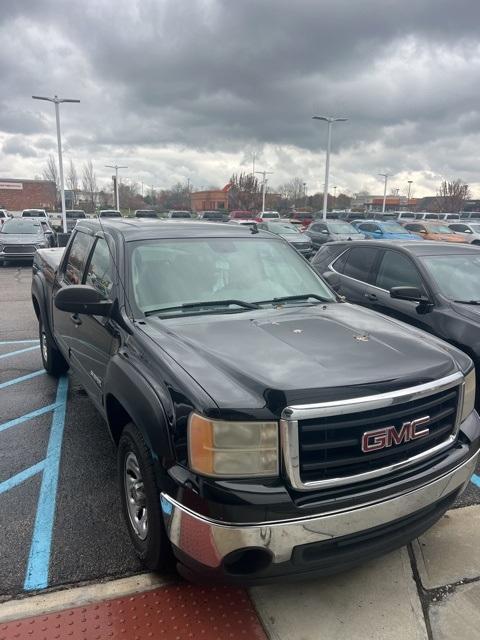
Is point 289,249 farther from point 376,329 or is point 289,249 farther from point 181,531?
point 181,531

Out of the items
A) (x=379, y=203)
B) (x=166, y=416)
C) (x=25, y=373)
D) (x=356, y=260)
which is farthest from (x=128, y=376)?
(x=379, y=203)

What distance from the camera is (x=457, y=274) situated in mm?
5406

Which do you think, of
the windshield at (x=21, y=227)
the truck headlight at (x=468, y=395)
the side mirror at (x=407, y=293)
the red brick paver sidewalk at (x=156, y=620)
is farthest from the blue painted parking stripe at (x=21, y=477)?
the windshield at (x=21, y=227)

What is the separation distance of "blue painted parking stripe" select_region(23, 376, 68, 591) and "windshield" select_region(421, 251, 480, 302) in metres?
3.95

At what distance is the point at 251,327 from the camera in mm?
2918

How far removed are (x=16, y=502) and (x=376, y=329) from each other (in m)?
2.63

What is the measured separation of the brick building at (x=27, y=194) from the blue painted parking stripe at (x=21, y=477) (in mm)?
71434

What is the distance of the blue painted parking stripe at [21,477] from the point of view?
3.54 m

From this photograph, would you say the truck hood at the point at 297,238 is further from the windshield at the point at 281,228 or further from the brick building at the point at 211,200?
the brick building at the point at 211,200

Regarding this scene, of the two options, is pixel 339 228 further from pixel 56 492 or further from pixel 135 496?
pixel 135 496

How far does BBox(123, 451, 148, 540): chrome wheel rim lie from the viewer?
268 centimetres

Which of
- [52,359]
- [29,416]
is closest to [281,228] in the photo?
[52,359]

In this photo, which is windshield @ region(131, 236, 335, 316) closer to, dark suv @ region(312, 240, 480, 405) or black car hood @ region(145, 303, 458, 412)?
black car hood @ region(145, 303, 458, 412)

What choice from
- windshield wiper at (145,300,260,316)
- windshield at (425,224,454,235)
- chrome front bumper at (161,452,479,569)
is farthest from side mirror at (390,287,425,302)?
windshield at (425,224,454,235)
